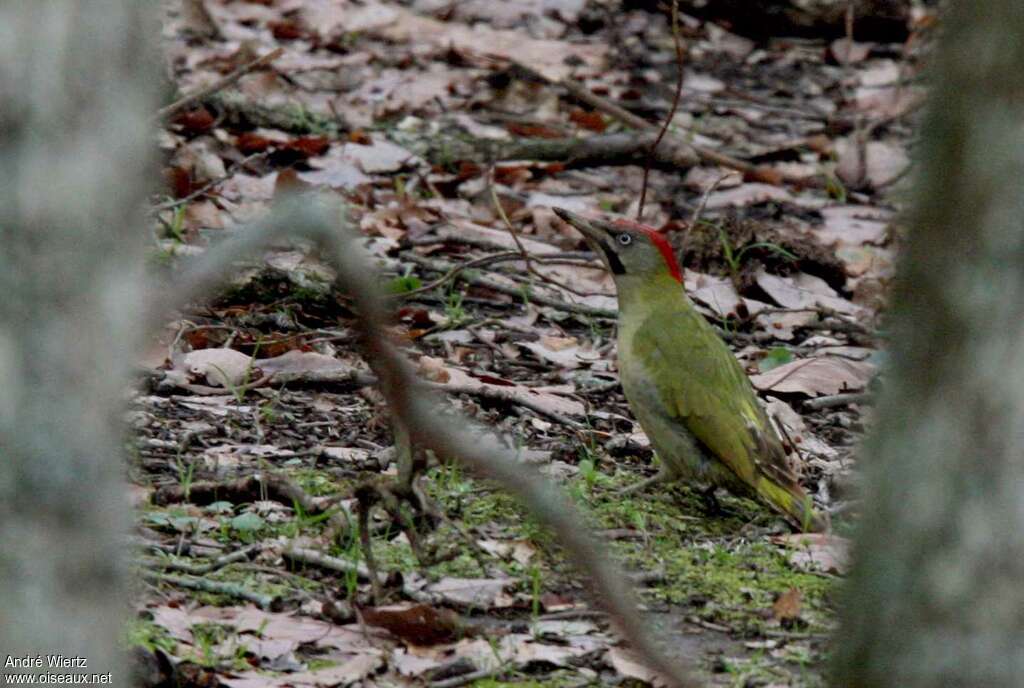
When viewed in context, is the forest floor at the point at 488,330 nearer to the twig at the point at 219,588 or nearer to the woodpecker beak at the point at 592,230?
the twig at the point at 219,588

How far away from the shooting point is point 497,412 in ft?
19.3

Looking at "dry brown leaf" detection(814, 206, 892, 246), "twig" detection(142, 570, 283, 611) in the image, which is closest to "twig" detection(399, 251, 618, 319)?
"dry brown leaf" detection(814, 206, 892, 246)

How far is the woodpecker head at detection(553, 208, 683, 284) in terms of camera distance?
5.93 metres

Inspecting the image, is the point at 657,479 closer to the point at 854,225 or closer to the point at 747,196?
the point at 854,225

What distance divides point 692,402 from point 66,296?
3.65 meters

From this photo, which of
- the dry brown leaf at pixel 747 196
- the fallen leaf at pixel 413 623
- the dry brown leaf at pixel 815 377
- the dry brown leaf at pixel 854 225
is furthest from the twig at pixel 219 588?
the dry brown leaf at pixel 747 196

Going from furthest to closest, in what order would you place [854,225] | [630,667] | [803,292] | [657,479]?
[854,225] < [803,292] < [657,479] < [630,667]

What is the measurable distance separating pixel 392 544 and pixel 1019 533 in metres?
2.69

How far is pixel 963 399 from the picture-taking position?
214cm

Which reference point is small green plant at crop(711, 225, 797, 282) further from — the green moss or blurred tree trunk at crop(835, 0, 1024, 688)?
A: blurred tree trunk at crop(835, 0, 1024, 688)

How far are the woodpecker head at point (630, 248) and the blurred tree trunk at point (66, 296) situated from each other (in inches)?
157

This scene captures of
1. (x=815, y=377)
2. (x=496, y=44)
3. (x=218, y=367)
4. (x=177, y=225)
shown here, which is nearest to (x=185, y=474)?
(x=218, y=367)

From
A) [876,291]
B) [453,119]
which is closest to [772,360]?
[876,291]

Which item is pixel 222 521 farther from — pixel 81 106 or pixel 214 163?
pixel 214 163
